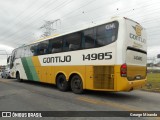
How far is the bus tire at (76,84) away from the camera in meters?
12.1

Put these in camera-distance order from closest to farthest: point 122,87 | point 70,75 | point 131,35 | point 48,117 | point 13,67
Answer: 1. point 48,117
2. point 122,87
3. point 131,35
4. point 70,75
5. point 13,67

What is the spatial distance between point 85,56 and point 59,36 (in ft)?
10.2

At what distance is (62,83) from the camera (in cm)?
1364

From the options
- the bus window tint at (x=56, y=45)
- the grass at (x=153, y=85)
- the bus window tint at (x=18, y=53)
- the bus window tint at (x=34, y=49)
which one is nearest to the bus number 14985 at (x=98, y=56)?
the bus window tint at (x=56, y=45)

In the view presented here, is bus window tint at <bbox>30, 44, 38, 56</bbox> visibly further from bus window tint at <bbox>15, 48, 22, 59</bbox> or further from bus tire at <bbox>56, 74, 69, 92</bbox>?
bus tire at <bbox>56, 74, 69, 92</bbox>

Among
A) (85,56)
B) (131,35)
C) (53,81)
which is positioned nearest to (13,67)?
(53,81)

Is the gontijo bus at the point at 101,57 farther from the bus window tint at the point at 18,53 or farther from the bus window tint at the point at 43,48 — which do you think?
the bus window tint at the point at 18,53

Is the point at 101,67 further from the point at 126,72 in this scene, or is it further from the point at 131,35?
the point at 131,35

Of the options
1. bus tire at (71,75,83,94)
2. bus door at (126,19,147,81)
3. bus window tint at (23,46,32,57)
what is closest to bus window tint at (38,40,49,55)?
bus window tint at (23,46,32,57)

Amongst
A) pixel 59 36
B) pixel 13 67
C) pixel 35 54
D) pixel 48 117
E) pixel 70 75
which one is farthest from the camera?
pixel 13 67

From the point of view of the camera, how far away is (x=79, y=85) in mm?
12172

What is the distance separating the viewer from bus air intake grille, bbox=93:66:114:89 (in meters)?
10.2

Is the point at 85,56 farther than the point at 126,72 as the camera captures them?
Yes

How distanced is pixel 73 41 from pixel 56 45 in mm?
1934
